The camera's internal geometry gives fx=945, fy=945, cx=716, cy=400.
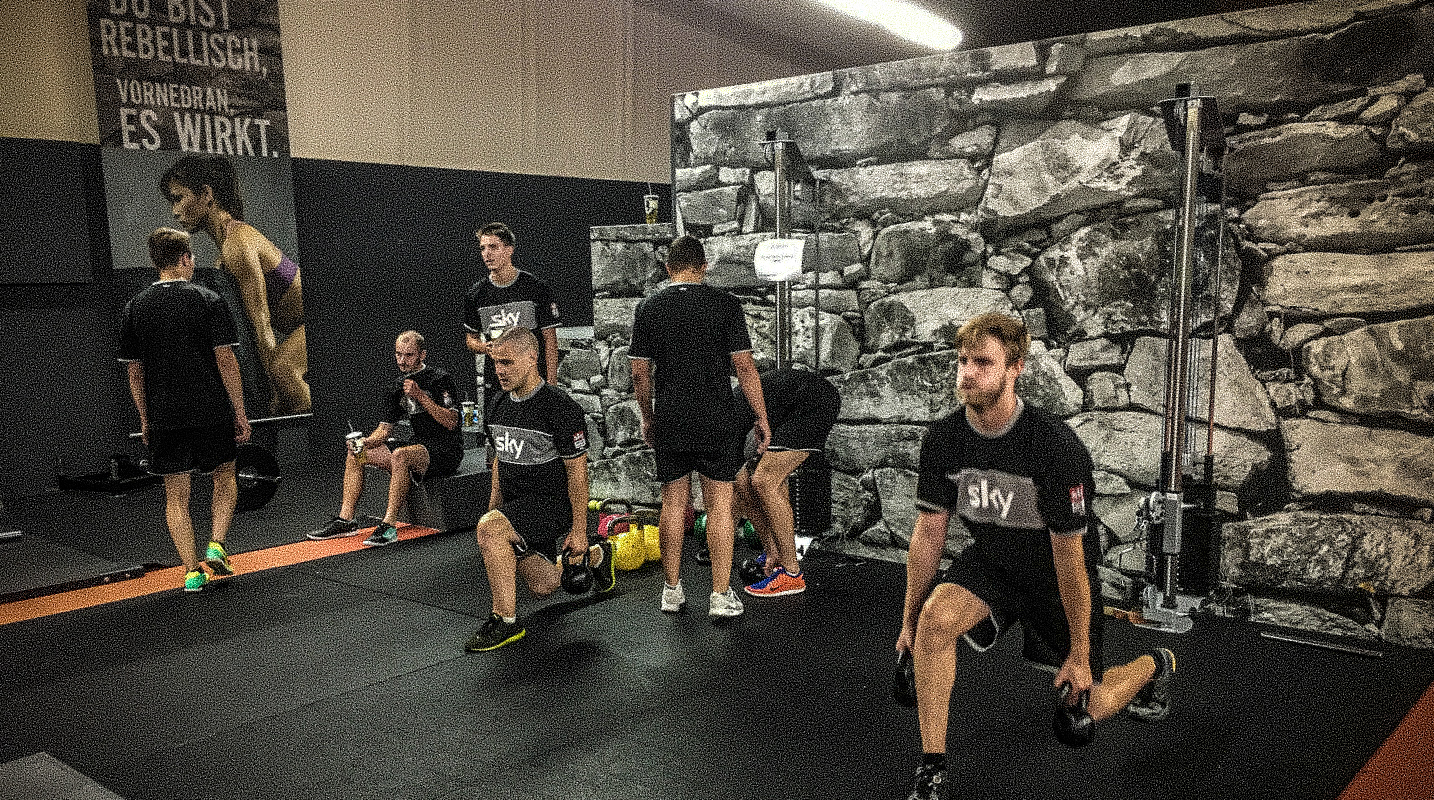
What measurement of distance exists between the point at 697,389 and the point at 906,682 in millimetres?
1896

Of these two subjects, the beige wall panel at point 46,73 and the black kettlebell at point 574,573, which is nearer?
the black kettlebell at point 574,573

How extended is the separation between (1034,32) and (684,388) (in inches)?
217

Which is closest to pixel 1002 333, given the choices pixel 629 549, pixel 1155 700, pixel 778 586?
pixel 1155 700

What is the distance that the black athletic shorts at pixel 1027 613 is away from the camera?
8.75 ft

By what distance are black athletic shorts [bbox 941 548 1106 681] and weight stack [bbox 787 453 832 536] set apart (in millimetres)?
2627

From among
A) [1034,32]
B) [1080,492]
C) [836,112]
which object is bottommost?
[1080,492]

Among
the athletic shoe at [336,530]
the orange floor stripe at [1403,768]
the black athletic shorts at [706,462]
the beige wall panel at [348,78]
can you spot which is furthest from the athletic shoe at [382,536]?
the orange floor stripe at [1403,768]

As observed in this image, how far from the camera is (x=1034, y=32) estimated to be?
791 cm

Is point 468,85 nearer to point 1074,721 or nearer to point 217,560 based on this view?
point 217,560

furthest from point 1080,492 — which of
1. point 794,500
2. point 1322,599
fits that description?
point 794,500

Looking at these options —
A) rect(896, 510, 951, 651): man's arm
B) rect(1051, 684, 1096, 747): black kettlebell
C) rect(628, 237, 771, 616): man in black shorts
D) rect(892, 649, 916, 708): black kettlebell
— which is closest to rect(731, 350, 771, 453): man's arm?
rect(628, 237, 771, 616): man in black shorts

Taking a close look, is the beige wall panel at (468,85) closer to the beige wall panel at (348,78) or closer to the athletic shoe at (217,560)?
the beige wall panel at (348,78)

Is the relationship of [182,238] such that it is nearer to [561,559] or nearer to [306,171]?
[561,559]

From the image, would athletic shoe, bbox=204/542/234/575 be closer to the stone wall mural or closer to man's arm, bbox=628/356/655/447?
man's arm, bbox=628/356/655/447
